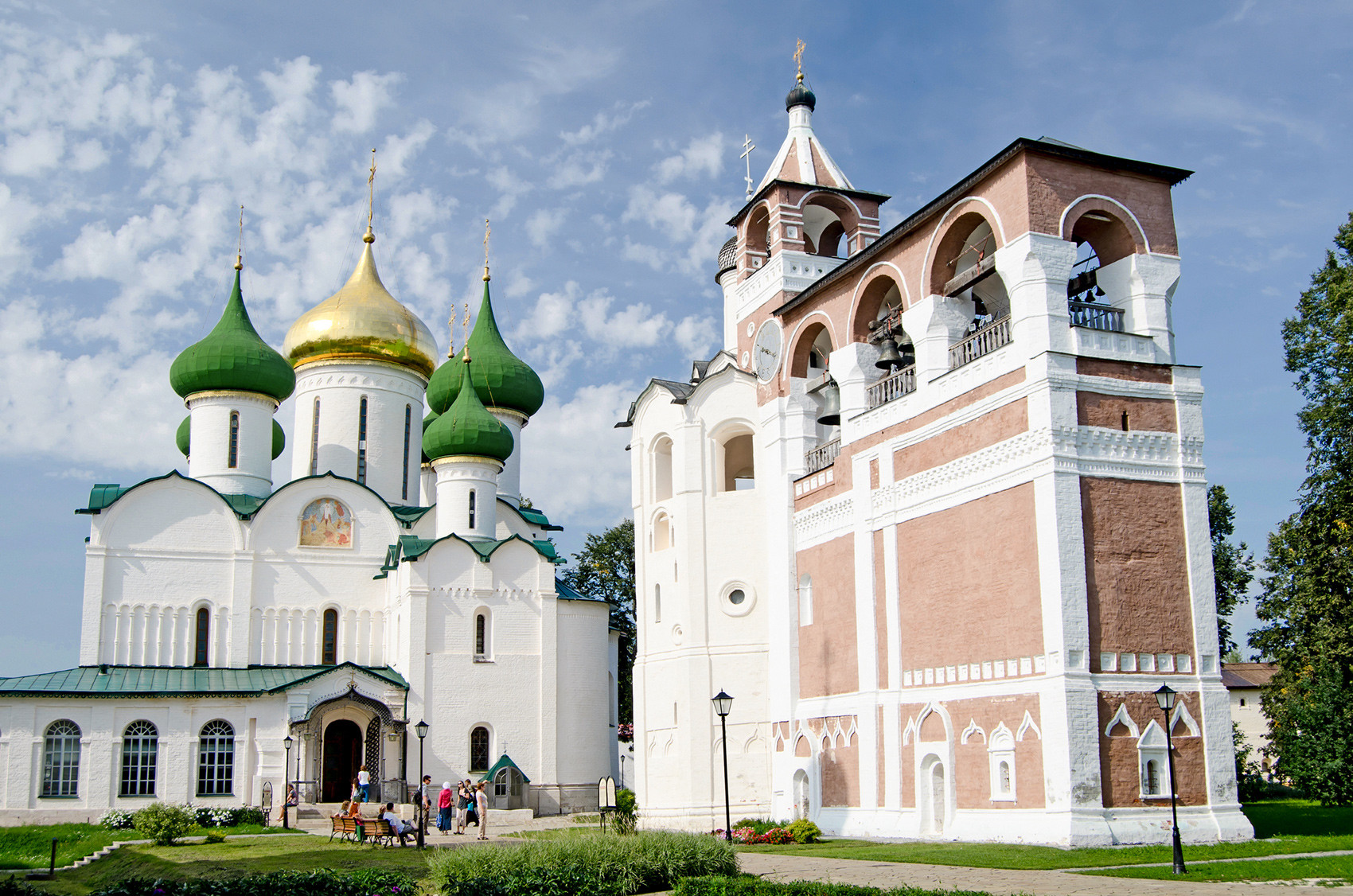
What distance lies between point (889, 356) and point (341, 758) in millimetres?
15692

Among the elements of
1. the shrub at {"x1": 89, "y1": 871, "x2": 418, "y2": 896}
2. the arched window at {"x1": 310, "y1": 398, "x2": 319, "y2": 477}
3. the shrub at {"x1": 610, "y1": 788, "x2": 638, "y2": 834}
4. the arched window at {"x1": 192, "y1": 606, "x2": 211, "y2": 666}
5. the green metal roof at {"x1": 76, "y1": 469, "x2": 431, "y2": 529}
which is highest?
the arched window at {"x1": 310, "y1": 398, "x2": 319, "y2": 477}

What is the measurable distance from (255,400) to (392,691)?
8.17m

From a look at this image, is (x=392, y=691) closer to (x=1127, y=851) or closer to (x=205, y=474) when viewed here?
(x=205, y=474)

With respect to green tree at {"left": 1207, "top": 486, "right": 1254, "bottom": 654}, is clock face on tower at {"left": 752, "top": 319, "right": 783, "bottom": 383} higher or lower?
higher

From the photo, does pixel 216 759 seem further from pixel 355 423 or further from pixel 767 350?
pixel 767 350

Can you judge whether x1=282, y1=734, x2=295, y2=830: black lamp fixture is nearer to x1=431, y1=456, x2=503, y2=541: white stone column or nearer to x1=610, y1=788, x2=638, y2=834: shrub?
x1=431, y1=456, x2=503, y2=541: white stone column

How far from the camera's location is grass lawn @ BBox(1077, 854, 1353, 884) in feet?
37.1

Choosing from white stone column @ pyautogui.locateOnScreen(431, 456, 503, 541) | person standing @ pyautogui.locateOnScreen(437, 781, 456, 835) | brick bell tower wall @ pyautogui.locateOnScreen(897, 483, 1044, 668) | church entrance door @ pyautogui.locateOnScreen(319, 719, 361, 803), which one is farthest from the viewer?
white stone column @ pyautogui.locateOnScreen(431, 456, 503, 541)

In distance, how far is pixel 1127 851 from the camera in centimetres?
1448

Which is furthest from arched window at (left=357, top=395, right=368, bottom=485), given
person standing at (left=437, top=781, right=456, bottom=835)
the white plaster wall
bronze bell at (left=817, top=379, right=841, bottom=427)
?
bronze bell at (left=817, top=379, right=841, bottom=427)

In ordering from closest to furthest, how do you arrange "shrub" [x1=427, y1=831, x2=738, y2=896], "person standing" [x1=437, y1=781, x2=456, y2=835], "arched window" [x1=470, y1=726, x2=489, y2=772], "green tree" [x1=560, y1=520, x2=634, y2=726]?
1. "shrub" [x1=427, y1=831, x2=738, y2=896]
2. "person standing" [x1=437, y1=781, x2=456, y2=835]
3. "arched window" [x1=470, y1=726, x2=489, y2=772]
4. "green tree" [x1=560, y1=520, x2=634, y2=726]

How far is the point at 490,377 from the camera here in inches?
1324

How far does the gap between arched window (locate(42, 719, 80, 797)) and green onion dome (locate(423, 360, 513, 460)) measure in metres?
9.86

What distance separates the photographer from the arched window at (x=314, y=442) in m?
32.2
